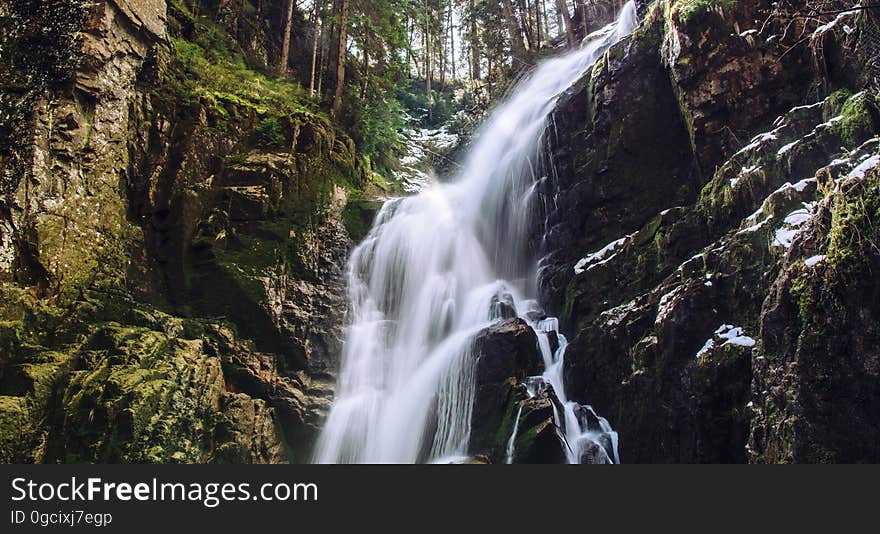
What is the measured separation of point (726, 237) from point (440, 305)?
20.3ft

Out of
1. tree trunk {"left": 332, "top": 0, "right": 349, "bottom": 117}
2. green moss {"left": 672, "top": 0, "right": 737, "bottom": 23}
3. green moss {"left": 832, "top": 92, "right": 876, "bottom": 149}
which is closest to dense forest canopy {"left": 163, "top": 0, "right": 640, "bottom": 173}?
tree trunk {"left": 332, "top": 0, "right": 349, "bottom": 117}

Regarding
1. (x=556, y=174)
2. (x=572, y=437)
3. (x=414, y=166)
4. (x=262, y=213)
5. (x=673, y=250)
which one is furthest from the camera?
(x=414, y=166)

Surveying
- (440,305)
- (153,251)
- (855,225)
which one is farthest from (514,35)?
(855,225)

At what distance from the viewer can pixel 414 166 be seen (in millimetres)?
21203

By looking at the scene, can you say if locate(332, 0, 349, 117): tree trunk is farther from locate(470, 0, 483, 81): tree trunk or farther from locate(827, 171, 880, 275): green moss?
locate(827, 171, 880, 275): green moss

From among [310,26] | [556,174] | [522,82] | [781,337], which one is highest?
[310,26]

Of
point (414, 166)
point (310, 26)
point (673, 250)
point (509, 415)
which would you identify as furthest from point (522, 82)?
point (509, 415)

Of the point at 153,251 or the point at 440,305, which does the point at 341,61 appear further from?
the point at 440,305

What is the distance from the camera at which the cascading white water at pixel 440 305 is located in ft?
32.3

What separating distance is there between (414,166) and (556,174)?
9.08 m

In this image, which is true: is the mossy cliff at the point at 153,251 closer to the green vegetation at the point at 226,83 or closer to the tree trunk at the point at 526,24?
the green vegetation at the point at 226,83

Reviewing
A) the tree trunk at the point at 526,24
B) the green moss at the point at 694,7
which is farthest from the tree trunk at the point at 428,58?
the green moss at the point at 694,7

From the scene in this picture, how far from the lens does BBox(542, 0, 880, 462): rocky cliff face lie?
6.29m

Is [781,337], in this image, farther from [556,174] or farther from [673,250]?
[556,174]
